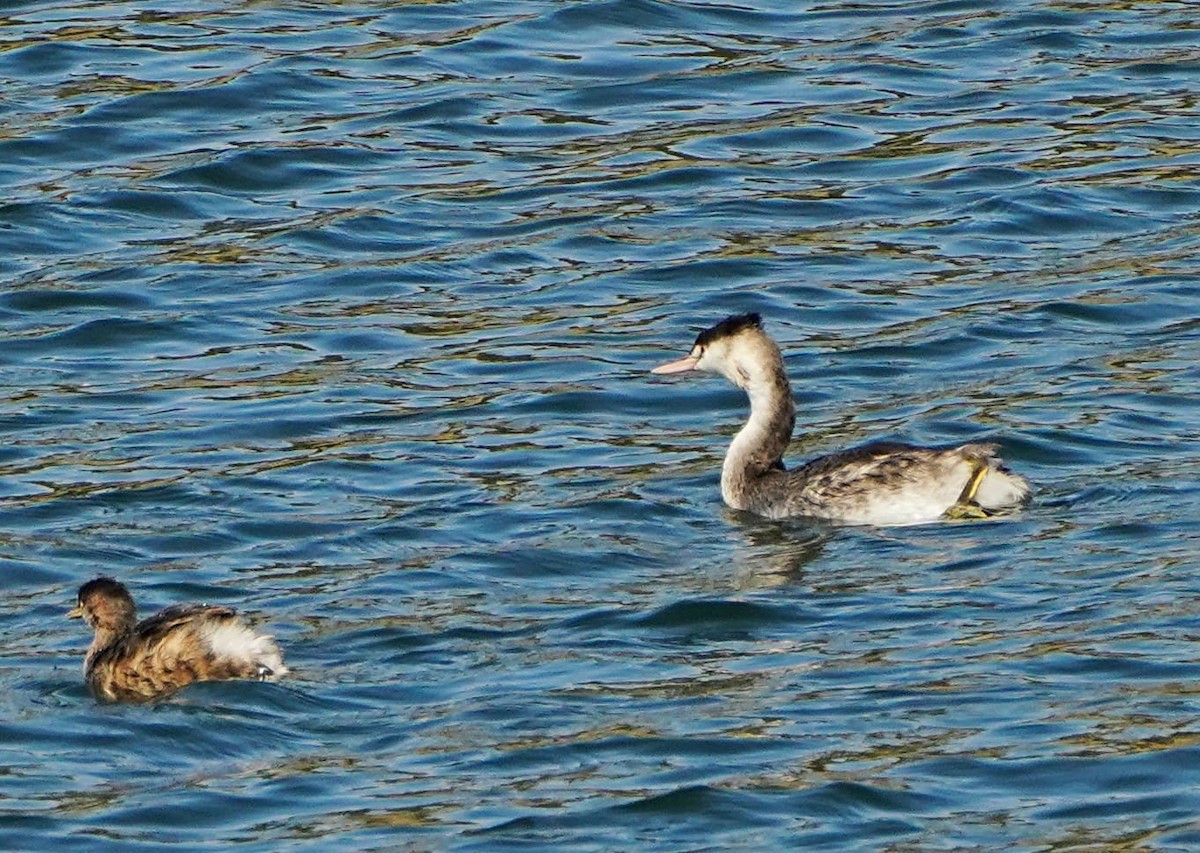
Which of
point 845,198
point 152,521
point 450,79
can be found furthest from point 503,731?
point 450,79

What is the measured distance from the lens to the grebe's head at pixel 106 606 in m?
9.34

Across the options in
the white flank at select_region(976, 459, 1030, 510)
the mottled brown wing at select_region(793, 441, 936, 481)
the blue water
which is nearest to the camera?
the blue water

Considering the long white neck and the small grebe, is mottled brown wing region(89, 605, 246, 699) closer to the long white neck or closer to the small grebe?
the small grebe

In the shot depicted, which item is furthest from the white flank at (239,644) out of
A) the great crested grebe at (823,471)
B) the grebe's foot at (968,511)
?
the grebe's foot at (968,511)

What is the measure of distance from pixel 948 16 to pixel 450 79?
3.48m

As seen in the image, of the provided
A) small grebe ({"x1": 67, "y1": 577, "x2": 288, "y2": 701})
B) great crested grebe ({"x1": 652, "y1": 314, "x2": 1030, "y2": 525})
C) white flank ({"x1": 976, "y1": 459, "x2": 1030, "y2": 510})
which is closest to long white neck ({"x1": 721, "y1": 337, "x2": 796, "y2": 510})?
great crested grebe ({"x1": 652, "y1": 314, "x2": 1030, "y2": 525})

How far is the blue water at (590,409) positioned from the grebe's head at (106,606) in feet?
0.74

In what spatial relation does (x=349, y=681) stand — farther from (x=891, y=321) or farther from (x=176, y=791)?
(x=891, y=321)

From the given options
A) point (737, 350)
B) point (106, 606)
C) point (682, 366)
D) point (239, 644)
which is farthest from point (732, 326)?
point (239, 644)

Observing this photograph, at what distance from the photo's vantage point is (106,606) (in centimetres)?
938

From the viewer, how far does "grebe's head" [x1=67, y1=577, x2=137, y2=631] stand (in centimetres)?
934

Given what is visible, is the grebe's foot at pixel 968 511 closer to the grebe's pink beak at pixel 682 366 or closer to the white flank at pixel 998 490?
the white flank at pixel 998 490

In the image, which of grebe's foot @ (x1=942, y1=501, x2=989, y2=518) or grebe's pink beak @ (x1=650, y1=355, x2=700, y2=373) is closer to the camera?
grebe's foot @ (x1=942, y1=501, x2=989, y2=518)

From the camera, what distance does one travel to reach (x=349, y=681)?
9.12 m
